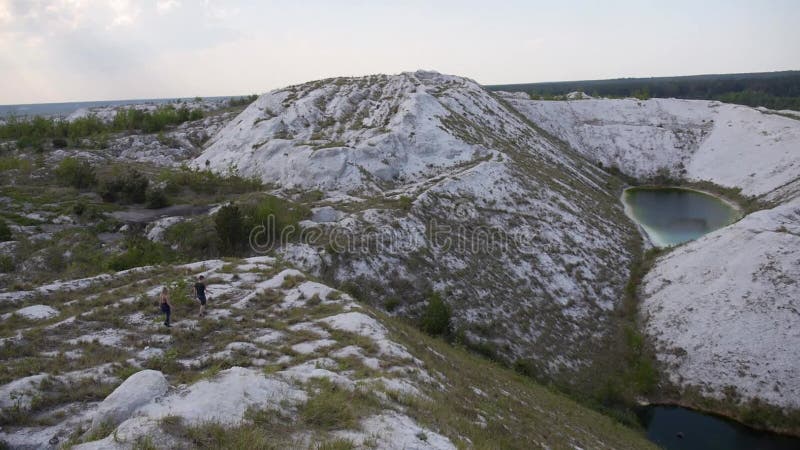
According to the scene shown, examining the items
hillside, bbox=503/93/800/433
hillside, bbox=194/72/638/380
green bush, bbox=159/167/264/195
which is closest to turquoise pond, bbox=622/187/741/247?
hillside, bbox=503/93/800/433

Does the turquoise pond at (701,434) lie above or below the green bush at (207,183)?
below

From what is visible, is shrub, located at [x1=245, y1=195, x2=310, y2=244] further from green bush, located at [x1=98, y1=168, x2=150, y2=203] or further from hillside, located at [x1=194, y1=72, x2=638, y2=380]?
green bush, located at [x1=98, y1=168, x2=150, y2=203]

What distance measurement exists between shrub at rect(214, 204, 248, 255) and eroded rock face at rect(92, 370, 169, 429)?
20867 mm

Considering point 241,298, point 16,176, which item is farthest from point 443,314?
point 16,176

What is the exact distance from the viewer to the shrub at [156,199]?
3788 cm

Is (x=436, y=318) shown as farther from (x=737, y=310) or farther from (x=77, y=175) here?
(x=77, y=175)

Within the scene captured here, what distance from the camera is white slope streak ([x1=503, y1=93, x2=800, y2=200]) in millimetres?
72938

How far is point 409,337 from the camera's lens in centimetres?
2094

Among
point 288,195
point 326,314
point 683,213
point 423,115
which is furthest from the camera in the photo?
point 683,213

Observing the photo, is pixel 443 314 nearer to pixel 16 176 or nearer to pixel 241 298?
pixel 241 298

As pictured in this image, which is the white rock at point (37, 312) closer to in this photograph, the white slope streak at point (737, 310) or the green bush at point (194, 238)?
the green bush at point (194, 238)

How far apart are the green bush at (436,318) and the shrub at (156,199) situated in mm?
26408

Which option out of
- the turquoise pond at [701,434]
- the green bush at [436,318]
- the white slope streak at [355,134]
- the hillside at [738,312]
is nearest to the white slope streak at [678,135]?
the hillside at [738,312]

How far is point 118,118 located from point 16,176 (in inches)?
1341
